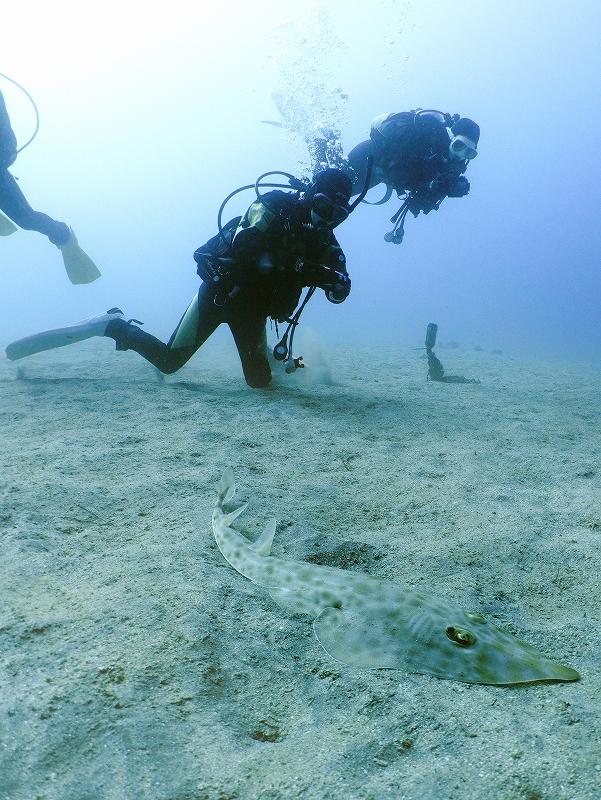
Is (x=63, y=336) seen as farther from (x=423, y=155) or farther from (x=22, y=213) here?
(x=423, y=155)

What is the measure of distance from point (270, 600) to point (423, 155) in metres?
7.36

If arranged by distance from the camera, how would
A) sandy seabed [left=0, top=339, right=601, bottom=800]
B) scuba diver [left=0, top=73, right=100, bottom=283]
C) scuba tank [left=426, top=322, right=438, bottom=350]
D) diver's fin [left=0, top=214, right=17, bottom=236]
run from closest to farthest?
sandy seabed [left=0, top=339, right=601, bottom=800]
scuba diver [left=0, top=73, right=100, bottom=283]
diver's fin [left=0, top=214, right=17, bottom=236]
scuba tank [left=426, top=322, right=438, bottom=350]

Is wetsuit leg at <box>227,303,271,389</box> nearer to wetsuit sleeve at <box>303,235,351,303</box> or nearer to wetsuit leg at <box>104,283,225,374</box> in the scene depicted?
wetsuit leg at <box>104,283,225,374</box>

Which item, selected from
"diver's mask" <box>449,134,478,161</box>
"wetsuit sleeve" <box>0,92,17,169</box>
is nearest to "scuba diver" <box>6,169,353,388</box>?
"wetsuit sleeve" <box>0,92,17,169</box>

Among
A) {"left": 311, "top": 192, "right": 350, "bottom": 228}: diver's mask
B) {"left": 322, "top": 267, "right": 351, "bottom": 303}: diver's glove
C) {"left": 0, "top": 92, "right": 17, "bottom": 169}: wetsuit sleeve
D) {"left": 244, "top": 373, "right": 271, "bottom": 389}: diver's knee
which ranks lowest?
{"left": 244, "top": 373, "right": 271, "bottom": 389}: diver's knee

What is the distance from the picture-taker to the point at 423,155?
24.7ft

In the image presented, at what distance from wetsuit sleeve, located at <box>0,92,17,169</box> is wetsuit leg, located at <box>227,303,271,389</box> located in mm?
3901

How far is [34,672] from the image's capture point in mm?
1895

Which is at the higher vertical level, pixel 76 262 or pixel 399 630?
→ pixel 76 262

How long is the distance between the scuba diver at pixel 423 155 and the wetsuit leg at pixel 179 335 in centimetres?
319

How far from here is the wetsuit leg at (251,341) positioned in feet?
21.3

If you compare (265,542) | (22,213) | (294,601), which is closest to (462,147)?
(22,213)

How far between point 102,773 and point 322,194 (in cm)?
526

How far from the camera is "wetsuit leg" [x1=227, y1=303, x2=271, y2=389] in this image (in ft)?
21.3
